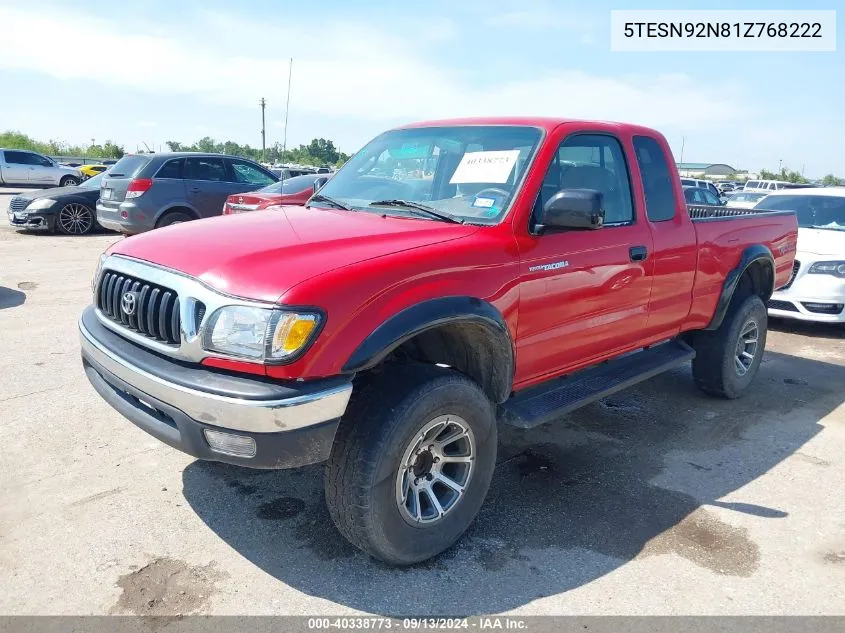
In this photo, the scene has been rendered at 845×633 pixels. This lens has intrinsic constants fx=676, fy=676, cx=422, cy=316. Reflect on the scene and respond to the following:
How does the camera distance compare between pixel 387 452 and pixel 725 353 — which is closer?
pixel 387 452

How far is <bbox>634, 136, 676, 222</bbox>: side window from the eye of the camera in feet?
14.0

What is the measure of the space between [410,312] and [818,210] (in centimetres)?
785

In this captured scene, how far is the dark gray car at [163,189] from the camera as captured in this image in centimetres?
1120

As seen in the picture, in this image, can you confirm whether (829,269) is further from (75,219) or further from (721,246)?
(75,219)

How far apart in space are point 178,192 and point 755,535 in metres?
10.6

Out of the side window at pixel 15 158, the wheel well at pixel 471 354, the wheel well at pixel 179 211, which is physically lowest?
the wheel well at pixel 471 354

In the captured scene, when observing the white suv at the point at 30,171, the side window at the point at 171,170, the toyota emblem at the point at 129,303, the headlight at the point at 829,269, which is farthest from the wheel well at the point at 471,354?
the white suv at the point at 30,171

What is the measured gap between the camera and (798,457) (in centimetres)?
430

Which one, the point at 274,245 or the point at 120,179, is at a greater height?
the point at 120,179

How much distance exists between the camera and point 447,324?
288 cm

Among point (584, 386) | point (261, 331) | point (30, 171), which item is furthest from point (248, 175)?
point (30, 171)

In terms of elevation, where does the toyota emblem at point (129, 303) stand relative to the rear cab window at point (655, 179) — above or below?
below

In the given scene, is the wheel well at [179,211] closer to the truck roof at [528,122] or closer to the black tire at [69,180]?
the truck roof at [528,122]

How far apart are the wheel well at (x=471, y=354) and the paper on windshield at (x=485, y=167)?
879 millimetres
